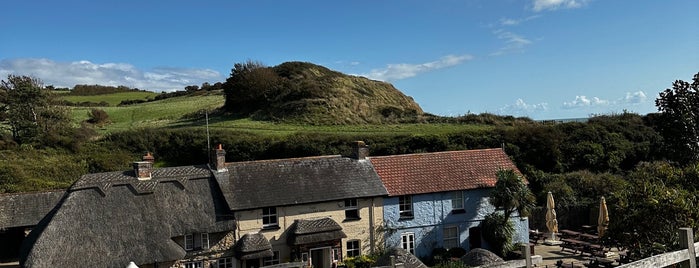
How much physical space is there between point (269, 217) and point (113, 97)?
216 ft

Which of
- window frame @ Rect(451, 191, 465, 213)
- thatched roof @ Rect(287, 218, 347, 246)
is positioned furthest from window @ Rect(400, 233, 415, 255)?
thatched roof @ Rect(287, 218, 347, 246)

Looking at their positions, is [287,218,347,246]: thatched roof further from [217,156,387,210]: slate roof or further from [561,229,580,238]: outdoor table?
[561,229,580,238]: outdoor table

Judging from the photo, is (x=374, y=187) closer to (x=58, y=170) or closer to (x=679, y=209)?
(x=679, y=209)

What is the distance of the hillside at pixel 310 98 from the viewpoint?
51.8m

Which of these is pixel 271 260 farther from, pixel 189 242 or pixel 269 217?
pixel 189 242

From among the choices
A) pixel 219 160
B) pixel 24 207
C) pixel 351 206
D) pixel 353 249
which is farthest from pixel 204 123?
pixel 353 249

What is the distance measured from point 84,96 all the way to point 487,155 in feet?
229

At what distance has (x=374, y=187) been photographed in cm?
2561

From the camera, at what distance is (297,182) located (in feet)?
82.3

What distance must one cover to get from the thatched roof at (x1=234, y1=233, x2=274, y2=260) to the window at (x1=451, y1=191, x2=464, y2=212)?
9.35 meters

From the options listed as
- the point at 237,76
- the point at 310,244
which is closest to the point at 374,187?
the point at 310,244

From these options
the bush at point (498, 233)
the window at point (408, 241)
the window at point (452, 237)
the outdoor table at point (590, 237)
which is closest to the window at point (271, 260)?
the window at point (408, 241)

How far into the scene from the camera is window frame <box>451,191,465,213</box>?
87.1 ft

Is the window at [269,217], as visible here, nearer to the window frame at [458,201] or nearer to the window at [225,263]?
the window at [225,263]
